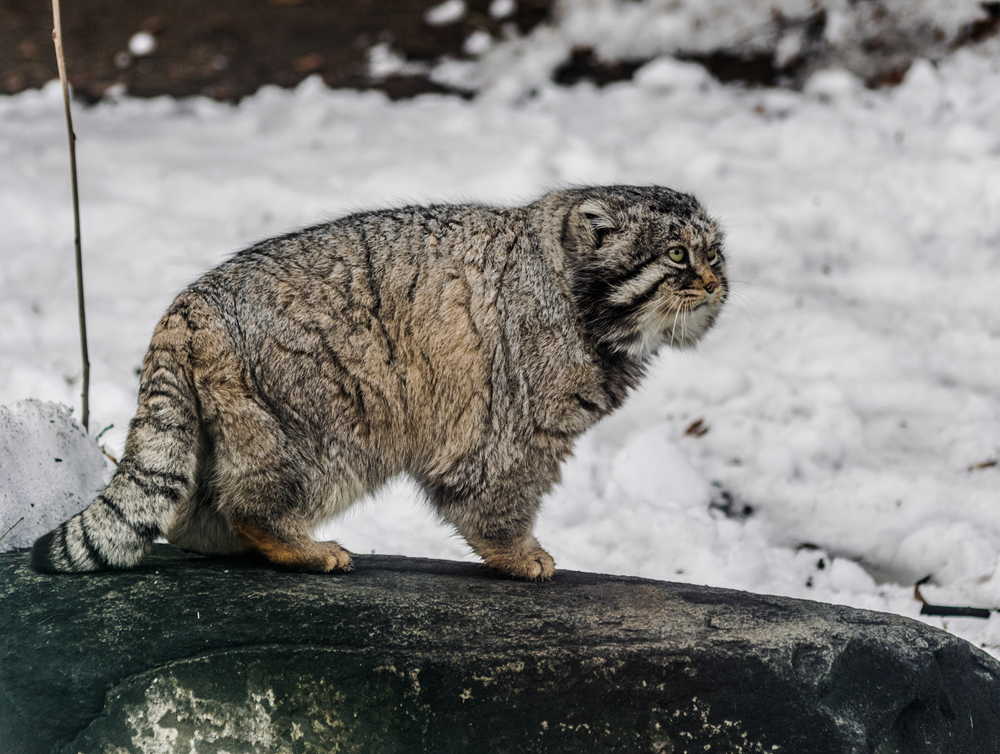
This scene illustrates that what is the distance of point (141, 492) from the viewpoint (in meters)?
3.27

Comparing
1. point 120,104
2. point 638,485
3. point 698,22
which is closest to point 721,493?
point 638,485

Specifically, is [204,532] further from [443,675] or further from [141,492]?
[443,675]

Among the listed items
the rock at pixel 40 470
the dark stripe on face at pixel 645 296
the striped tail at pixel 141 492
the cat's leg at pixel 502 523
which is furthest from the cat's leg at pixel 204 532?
the dark stripe on face at pixel 645 296

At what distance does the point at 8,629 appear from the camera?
2.94 m

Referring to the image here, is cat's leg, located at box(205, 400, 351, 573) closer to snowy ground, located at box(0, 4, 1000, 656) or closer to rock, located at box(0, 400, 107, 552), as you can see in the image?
rock, located at box(0, 400, 107, 552)

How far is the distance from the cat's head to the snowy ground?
915 millimetres

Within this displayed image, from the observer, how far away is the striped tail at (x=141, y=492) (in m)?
3.27

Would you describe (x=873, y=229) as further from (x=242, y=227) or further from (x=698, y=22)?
(x=242, y=227)

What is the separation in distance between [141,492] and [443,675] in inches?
50.3

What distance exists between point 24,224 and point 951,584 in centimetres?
668

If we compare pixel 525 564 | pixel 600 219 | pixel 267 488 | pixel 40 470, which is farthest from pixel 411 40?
pixel 267 488

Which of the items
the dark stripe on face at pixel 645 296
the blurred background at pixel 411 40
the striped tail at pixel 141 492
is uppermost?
the blurred background at pixel 411 40

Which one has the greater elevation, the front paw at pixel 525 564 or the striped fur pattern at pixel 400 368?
the striped fur pattern at pixel 400 368

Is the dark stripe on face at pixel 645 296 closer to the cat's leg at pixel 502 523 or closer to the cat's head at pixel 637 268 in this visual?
the cat's head at pixel 637 268
